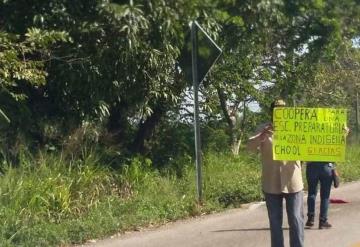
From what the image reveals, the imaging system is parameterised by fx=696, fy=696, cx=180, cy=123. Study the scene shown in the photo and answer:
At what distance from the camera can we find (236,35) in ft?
39.8

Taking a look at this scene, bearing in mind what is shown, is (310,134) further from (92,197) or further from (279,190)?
(92,197)

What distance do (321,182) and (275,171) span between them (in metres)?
2.45

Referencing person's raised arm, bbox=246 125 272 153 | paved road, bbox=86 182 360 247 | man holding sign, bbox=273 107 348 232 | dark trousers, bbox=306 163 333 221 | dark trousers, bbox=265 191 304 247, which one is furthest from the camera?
dark trousers, bbox=306 163 333 221

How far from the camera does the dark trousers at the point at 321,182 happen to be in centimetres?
912

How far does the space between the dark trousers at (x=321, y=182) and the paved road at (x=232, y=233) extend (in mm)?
267

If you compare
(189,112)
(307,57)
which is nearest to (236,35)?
(189,112)

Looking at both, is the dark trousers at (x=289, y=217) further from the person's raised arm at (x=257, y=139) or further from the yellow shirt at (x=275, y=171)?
the person's raised arm at (x=257, y=139)

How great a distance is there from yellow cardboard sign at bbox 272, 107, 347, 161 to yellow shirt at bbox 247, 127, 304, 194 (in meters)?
0.12

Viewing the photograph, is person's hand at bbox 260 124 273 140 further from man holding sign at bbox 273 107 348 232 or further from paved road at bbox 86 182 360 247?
paved road at bbox 86 182 360 247

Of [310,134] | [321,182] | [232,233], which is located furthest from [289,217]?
[321,182]

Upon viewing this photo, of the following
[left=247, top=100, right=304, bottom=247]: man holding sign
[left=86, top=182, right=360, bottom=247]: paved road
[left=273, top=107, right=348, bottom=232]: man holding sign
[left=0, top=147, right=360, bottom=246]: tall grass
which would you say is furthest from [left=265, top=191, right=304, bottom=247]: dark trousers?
[left=0, top=147, right=360, bottom=246]: tall grass

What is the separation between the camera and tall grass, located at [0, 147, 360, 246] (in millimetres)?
8320

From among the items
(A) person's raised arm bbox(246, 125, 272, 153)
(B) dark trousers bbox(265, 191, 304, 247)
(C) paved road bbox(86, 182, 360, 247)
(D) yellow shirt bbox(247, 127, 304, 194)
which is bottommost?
(C) paved road bbox(86, 182, 360, 247)

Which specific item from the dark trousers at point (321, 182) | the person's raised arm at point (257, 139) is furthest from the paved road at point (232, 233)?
the person's raised arm at point (257, 139)
